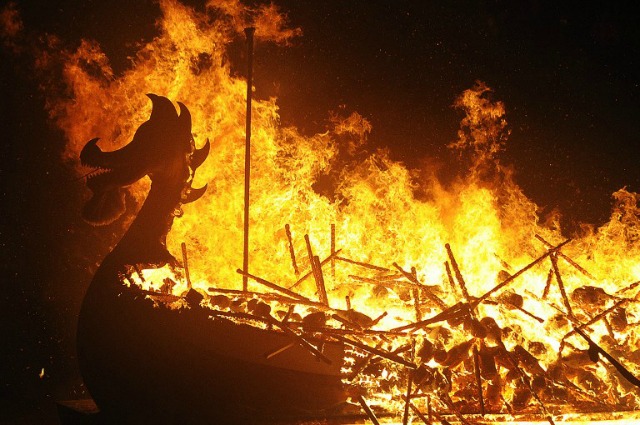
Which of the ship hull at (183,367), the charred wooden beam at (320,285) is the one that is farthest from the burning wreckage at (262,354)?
the charred wooden beam at (320,285)

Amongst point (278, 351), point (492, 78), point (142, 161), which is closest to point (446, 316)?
point (278, 351)

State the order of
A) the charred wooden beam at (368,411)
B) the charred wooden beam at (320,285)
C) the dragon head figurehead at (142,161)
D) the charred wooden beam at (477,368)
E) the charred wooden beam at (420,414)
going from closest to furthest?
the charred wooden beam at (368,411)
the charred wooden beam at (420,414)
the charred wooden beam at (477,368)
the dragon head figurehead at (142,161)
the charred wooden beam at (320,285)

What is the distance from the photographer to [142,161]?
4410 mm

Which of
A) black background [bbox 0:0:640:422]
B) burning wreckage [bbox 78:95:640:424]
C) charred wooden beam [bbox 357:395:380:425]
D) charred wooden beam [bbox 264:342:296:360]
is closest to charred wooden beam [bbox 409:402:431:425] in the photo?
burning wreckage [bbox 78:95:640:424]

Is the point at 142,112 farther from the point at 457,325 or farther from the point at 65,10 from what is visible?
the point at 457,325

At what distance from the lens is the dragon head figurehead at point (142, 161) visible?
4.33m

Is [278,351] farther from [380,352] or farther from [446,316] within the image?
[446,316]

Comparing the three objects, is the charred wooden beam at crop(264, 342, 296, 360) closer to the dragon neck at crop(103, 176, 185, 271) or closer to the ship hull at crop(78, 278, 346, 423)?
the ship hull at crop(78, 278, 346, 423)

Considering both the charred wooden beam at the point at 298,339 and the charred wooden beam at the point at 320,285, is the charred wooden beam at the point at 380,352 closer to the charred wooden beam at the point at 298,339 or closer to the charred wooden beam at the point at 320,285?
the charred wooden beam at the point at 298,339

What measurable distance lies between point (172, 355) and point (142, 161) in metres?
1.79

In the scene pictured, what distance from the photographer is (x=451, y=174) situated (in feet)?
28.2

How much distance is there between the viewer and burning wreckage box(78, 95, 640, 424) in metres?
4.00

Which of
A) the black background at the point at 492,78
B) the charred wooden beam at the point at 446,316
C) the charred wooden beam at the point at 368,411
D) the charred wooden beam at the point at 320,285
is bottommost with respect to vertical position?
the charred wooden beam at the point at 368,411

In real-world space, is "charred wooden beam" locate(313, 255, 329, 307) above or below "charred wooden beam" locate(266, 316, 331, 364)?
above
